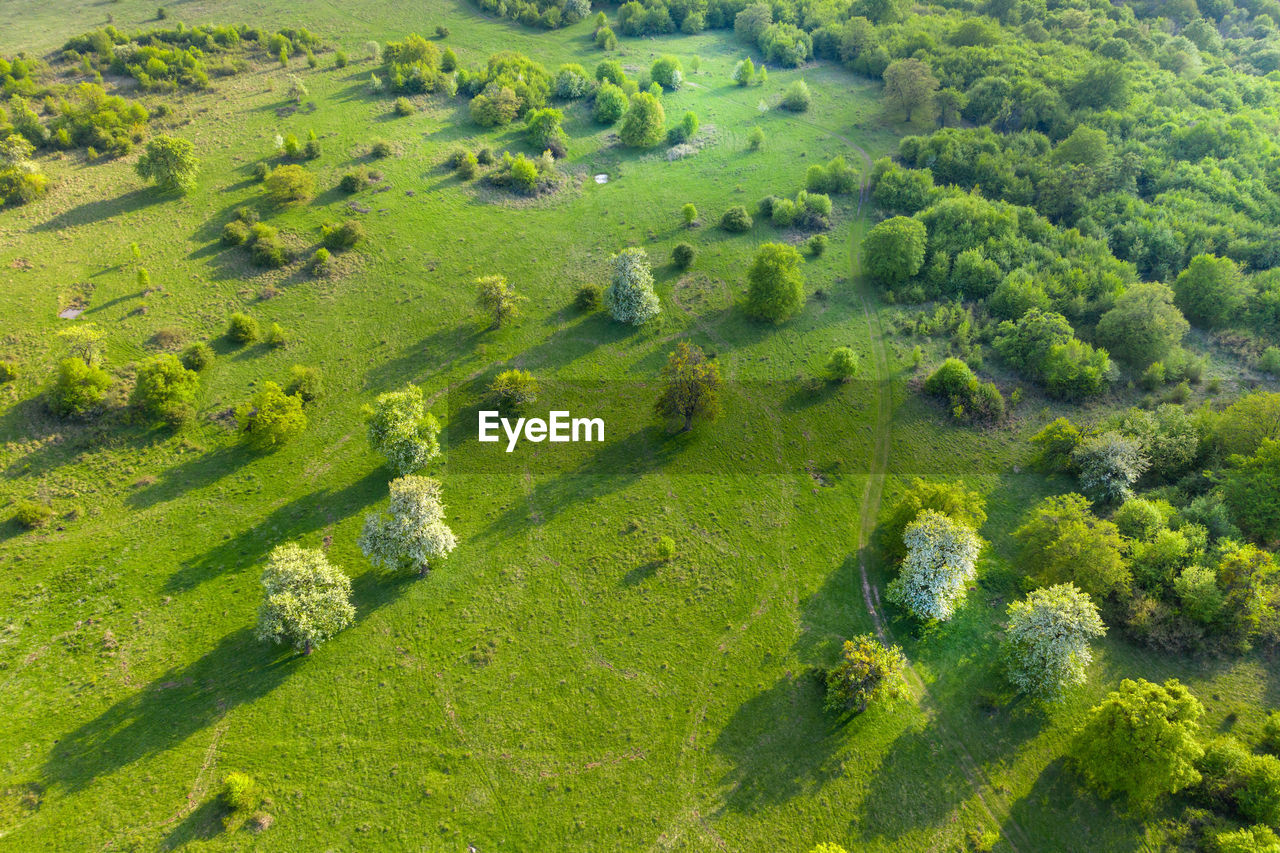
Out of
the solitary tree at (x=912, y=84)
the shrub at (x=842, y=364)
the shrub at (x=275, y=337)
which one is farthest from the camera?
the solitary tree at (x=912, y=84)

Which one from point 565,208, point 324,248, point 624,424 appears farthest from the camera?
point 565,208

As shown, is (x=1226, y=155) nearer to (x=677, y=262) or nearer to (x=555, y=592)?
(x=677, y=262)

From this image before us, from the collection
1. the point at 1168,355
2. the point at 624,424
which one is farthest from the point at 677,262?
the point at 1168,355

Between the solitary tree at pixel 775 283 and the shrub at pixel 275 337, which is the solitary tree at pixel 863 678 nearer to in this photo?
the solitary tree at pixel 775 283

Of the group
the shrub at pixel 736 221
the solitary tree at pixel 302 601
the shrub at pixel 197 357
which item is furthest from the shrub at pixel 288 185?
the shrub at pixel 736 221

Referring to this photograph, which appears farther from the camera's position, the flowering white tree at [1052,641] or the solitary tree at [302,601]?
the solitary tree at [302,601]
